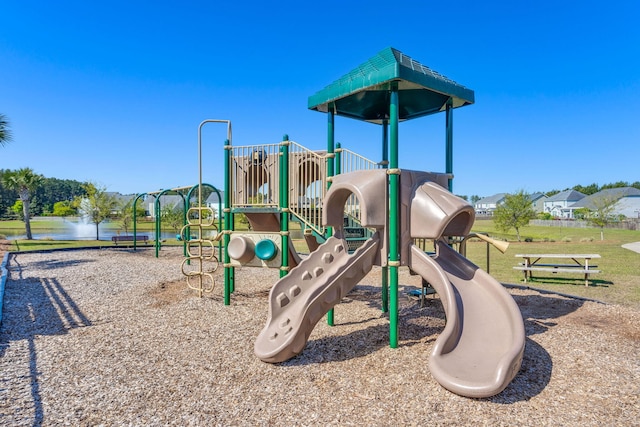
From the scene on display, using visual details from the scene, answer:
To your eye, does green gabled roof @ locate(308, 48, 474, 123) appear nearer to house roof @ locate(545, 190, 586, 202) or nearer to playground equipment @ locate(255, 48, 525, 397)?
playground equipment @ locate(255, 48, 525, 397)

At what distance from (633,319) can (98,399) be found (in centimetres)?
854

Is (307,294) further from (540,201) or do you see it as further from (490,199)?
(490,199)

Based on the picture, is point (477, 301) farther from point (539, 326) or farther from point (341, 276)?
point (539, 326)

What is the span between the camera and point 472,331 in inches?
181

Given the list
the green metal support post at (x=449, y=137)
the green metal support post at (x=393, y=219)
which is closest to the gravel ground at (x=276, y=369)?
the green metal support post at (x=393, y=219)

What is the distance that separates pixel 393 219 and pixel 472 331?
178cm

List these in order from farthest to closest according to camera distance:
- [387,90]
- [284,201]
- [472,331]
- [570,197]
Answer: [570,197]
[284,201]
[387,90]
[472,331]

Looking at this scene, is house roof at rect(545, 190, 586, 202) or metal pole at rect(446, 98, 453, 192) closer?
metal pole at rect(446, 98, 453, 192)

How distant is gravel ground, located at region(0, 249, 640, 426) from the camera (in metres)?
3.64

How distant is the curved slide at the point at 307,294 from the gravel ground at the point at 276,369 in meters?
0.28

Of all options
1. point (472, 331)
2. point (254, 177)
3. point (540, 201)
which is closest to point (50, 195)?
point (254, 177)

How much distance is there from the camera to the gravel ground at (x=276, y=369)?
364 cm

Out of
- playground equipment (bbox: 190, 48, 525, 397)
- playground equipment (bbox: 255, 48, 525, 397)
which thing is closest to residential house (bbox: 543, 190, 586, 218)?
playground equipment (bbox: 190, 48, 525, 397)

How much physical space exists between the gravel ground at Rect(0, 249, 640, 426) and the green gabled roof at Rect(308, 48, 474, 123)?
388 cm
